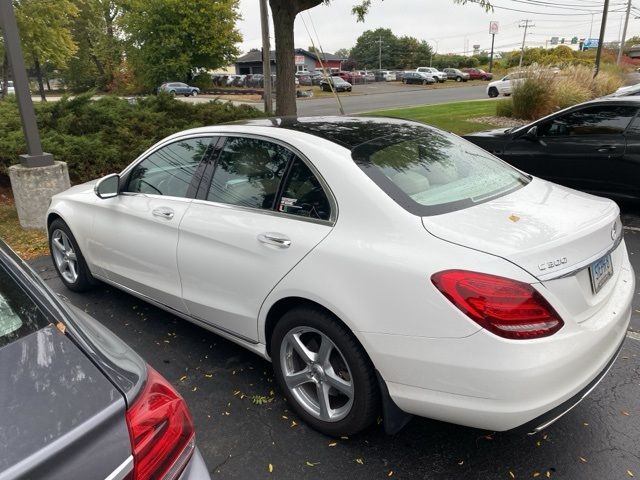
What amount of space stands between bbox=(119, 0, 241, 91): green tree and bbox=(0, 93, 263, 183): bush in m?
40.0

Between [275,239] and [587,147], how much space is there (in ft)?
17.5

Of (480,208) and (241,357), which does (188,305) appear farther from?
(480,208)

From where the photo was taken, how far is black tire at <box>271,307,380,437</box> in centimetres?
242

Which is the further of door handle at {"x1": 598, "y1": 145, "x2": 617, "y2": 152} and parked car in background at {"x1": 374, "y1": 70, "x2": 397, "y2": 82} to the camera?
parked car in background at {"x1": 374, "y1": 70, "x2": 397, "y2": 82}

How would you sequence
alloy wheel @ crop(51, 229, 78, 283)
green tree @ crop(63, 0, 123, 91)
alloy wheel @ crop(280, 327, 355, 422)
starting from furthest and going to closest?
green tree @ crop(63, 0, 123, 91) < alloy wheel @ crop(51, 229, 78, 283) < alloy wheel @ crop(280, 327, 355, 422)

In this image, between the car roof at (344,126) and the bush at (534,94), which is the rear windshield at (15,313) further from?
the bush at (534,94)

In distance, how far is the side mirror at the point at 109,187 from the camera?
3933 mm

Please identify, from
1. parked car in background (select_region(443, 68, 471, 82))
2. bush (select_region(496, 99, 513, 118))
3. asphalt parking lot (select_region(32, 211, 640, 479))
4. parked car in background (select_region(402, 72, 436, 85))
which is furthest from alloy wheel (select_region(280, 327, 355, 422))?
parked car in background (select_region(443, 68, 471, 82))

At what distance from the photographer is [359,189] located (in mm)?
2555

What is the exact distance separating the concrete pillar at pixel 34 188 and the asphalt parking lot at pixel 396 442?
13.5ft

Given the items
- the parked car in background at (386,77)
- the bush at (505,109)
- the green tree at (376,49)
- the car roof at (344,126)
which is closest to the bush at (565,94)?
the bush at (505,109)

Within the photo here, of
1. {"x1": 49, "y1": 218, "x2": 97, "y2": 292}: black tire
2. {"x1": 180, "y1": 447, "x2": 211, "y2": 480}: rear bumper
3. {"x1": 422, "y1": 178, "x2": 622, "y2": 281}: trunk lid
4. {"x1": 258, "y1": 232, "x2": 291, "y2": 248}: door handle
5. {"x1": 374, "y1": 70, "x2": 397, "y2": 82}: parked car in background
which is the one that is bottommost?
{"x1": 374, "y1": 70, "x2": 397, "y2": 82}: parked car in background

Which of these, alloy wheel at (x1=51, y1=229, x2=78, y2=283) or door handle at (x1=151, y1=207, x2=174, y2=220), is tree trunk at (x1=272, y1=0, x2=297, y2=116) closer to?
alloy wheel at (x1=51, y1=229, x2=78, y2=283)

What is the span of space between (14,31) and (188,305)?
4745mm
